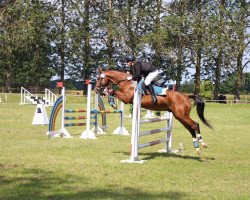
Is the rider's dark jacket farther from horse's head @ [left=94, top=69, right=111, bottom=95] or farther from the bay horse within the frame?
horse's head @ [left=94, top=69, right=111, bottom=95]

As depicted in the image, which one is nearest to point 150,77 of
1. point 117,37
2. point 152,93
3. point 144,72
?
point 144,72

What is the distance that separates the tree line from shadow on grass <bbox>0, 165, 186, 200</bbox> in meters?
39.4

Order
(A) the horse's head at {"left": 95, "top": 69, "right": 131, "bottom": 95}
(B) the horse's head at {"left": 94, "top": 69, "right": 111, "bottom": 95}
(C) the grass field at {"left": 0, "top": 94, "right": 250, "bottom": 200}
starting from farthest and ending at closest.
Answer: (B) the horse's head at {"left": 94, "top": 69, "right": 111, "bottom": 95} < (A) the horse's head at {"left": 95, "top": 69, "right": 131, "bottom": 95} < (C) the grass field at {"left": 0, "top": 94, "right": 250, "bottom": 200}

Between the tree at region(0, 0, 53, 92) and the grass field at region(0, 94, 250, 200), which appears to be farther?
the tree at region(0, 0, 53, 92)

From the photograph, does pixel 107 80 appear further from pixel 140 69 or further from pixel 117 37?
pixel 117 37

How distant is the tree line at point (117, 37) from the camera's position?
152ft

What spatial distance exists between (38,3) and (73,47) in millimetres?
6024

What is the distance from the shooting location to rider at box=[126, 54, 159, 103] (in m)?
9.67

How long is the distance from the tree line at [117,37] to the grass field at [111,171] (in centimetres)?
3466

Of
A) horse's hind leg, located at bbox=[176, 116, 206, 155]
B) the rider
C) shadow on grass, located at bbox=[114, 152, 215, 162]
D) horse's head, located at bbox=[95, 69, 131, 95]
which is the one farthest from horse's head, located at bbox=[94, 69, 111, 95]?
horse's hind leg, located at bbox=[176, 116, 206, 155]

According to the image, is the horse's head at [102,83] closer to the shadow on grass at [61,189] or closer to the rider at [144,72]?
the rider at [144,72]

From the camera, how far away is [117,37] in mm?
47406

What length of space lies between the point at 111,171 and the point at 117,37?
132 ft

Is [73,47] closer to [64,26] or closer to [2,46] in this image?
[64,26]
